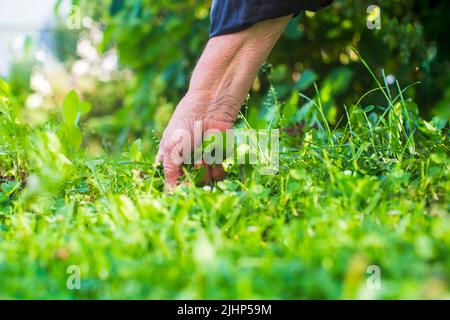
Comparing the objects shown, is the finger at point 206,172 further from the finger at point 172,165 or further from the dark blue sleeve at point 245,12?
the dark blue sleeve at point 245,12

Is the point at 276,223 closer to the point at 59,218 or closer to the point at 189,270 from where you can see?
the point at 189,270

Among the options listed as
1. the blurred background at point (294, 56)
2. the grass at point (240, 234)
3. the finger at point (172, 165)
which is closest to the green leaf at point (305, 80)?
the blurred background at point (294, 56)

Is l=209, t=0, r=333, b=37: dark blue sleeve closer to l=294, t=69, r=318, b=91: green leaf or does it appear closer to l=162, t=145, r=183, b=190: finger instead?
l=162, t=145, r=183, b=190: finger

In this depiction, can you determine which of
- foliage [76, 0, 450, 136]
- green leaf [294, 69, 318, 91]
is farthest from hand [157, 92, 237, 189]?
green leaf [294, 69, 318, 91]

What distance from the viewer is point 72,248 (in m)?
1.03

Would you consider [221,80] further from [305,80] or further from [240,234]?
[305,80]

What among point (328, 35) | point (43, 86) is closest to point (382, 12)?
point (328, 35)

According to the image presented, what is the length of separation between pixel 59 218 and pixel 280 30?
2.59ft

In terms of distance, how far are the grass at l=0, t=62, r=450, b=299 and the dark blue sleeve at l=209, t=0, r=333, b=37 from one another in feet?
1.25

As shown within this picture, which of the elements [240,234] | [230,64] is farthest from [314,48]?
[240,234]

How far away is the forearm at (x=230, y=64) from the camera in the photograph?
1655mm

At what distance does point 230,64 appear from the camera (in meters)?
1.68

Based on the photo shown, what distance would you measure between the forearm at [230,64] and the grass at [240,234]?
0.64 ft

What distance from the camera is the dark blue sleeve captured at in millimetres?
1602
